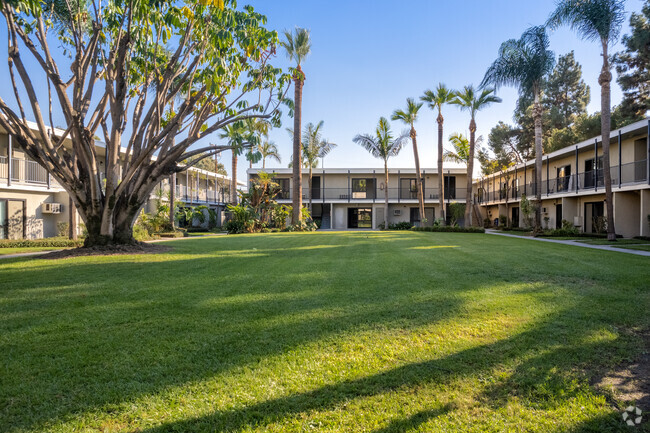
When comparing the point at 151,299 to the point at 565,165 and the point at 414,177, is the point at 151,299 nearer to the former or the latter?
the point at 565,165

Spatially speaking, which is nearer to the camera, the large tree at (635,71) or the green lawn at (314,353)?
the green lawn at (314,353)

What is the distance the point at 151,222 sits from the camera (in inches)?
767

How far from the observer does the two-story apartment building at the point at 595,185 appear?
15.9 metres

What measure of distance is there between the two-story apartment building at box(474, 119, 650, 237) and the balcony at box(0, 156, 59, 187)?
2363 cm

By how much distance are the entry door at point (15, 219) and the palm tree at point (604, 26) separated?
24.7 m

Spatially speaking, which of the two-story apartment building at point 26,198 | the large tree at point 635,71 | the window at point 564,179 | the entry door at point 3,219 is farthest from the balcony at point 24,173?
the large tree at point 635,71

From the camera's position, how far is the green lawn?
2.11 m

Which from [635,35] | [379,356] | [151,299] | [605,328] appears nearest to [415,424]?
[379,356]

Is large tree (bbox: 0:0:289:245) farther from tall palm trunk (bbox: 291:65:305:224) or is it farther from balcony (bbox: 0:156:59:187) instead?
tall palm trunk (bbox: 291:65:305:224)

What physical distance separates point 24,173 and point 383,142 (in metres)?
21.7

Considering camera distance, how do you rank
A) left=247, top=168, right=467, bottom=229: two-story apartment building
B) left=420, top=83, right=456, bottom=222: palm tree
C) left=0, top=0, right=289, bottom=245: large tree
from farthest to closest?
left=247, top=168, right=467, bottom=229: two-story apartment building, left=420, top=83, right=456, bottom=222: palm tree, left=0, top=0, right=289, bottom=245: large tree

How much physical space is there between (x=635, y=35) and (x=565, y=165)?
29.6 feet

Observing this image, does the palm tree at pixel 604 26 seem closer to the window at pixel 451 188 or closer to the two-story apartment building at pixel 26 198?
the window at pixel 451 188

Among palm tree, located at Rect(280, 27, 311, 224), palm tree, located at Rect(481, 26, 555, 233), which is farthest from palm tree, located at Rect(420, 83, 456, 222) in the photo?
palm tree, located at Rect(280, 27, 311, 224)
